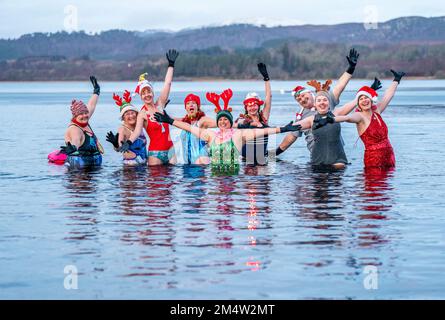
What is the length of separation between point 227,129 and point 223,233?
7063 millimetres

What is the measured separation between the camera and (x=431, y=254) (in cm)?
1336

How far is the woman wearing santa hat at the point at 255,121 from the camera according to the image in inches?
890

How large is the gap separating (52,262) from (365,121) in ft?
32.0

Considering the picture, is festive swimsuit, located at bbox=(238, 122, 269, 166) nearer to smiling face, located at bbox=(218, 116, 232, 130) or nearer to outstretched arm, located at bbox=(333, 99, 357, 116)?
smiling face, located at bbox=(218, 116, 232, 130)

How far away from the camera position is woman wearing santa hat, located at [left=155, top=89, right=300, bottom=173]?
21.2 m

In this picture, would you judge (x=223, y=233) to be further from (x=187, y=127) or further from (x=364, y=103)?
(x=364, y=103)

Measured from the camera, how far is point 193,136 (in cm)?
2308

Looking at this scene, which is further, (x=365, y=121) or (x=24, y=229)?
(x=365, y=121)

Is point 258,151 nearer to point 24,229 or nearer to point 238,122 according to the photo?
point 238,122

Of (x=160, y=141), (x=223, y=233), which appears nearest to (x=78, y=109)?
(x=160, y=141)

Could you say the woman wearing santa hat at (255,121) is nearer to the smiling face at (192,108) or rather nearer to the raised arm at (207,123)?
the raised arm at (207,123)

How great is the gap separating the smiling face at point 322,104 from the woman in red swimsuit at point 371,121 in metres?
0.54

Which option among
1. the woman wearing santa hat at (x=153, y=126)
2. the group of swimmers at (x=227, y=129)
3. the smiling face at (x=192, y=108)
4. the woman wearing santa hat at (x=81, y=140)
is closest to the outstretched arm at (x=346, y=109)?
the group of swimmers at (x=227, y=129)

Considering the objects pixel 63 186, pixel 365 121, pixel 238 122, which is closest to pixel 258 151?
pixel 238 122
